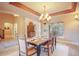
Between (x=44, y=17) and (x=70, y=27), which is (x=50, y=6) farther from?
(x=70, y=27)

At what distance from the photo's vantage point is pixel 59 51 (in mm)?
2115

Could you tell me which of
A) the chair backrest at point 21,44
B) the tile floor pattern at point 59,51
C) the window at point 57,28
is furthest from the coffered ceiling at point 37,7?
the tile floor pattern at point 59,51

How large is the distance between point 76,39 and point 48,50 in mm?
610

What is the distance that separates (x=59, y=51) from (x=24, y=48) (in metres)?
0.73

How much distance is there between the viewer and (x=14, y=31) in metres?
2.09

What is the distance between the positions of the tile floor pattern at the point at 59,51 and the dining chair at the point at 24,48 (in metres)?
0.09

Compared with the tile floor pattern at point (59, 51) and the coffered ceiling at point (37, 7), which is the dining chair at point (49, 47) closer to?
the tile floor pattern at point (59, 51)

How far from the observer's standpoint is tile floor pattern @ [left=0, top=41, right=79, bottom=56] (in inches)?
80.8

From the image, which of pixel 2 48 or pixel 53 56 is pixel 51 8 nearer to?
pixel 53 56

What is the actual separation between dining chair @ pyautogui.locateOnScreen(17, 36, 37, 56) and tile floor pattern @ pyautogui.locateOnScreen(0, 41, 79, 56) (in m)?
0.09

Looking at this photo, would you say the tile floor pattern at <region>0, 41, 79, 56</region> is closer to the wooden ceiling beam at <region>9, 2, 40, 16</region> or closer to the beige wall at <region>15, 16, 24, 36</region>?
the beige wall at <region>15, 16, 24, 36</region>

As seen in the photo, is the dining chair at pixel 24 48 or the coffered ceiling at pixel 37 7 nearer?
the coffered ceiling at pixel 37 7

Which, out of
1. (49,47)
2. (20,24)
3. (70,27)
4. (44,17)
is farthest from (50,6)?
(49,47)

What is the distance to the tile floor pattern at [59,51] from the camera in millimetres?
2053
